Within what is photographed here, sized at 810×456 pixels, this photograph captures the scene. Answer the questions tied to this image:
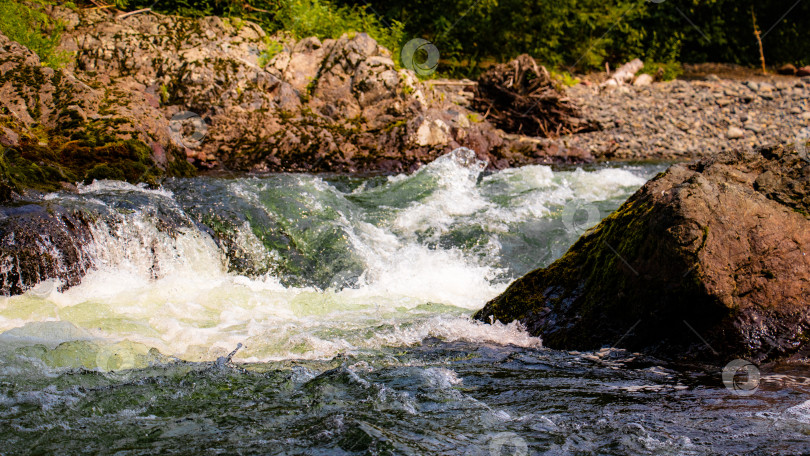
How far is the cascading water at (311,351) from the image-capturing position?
8.11ft

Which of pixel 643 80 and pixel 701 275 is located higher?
pixel 643 80

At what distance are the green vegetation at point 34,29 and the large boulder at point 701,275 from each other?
9.11m

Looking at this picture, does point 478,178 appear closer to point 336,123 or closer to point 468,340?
point 336,123

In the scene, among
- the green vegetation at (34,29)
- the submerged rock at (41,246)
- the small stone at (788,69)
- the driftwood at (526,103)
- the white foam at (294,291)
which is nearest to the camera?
the white foam at (294,291)

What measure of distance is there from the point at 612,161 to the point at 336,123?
5.42 m

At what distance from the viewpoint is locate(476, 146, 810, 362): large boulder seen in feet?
10.8

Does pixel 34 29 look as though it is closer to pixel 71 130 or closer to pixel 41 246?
pixel 71 130

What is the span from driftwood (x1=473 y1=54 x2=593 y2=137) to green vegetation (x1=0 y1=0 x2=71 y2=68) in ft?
26.4

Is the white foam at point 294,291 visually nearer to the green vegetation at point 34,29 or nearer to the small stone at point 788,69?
the green vegetation at point 34,29

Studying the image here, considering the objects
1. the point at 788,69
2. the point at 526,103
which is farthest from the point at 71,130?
the point at 788,69

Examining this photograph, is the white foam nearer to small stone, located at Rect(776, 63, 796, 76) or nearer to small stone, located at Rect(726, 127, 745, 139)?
small stone, located at Rect(726, 127, 745, 139)

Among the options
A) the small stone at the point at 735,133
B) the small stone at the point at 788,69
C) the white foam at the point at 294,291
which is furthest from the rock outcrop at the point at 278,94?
the small stone at the point at 788,69

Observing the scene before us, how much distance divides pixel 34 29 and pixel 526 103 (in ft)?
30.1

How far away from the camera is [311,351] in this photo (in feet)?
12.2
